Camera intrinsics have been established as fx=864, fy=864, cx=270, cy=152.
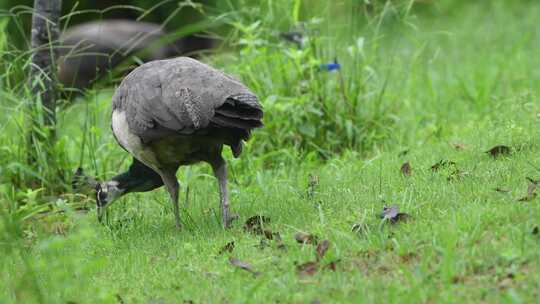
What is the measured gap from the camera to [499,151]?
542 centimetres

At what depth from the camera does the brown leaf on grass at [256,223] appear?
4867 millimetres

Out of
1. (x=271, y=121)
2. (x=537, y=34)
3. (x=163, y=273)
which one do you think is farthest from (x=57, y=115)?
(x=537, y=34)

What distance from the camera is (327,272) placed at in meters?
3.93

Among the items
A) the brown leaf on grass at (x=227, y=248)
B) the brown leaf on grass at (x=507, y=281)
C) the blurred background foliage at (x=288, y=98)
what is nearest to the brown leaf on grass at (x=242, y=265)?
the brown leaf on grass at (x=227, y=248)

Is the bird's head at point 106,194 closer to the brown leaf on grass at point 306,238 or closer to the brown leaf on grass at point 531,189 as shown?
the brown leaf on grass at point 306,238

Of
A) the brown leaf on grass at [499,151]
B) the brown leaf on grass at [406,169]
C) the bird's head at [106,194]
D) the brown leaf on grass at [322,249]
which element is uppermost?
the brown leaf on grass at [322,249]

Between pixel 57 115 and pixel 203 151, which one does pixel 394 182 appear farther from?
pixel 57 115

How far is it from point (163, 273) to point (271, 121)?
2.88 metres

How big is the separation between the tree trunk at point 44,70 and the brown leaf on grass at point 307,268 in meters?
3.10

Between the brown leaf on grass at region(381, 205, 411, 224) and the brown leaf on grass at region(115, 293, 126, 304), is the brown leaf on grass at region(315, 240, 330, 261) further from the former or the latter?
the brown leaf on grass at region(115, 293, 126, 304)

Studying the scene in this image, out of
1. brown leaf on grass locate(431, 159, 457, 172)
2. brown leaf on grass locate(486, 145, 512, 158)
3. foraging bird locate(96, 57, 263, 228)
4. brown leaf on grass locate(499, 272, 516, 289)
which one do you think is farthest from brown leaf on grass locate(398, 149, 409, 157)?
brown leaf on grass locate(499, 272, 516, 289)

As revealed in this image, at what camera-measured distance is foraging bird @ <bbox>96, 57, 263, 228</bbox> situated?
15.1ft

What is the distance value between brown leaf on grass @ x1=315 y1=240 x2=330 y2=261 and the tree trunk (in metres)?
3.01

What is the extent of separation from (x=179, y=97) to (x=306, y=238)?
1.06 m
